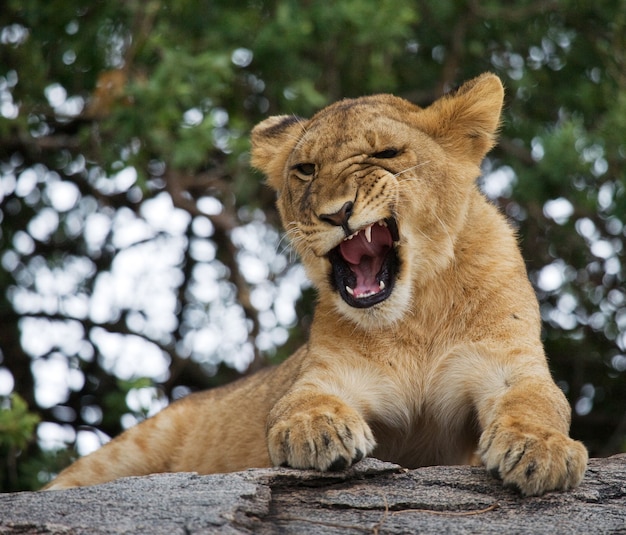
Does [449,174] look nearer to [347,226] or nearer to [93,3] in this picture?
[347,226]

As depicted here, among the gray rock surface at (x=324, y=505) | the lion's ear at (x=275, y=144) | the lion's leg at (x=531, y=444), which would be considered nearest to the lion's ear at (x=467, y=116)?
the lion's ear at (x=275, y=144)

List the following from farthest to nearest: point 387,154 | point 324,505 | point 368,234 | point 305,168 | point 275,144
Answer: point 275,144
point 305,168
point 387,154
point 368,234
point 324,505

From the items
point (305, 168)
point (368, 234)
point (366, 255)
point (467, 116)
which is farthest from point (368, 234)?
point (467, 116)

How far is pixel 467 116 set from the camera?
421 cm

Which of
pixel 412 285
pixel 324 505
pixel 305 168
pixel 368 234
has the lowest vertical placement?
pixel 324 505

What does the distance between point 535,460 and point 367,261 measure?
116 centimetres

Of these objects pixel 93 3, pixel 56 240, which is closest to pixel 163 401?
pixel 56 240

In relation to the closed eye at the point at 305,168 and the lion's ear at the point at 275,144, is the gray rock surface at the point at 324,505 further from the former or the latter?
the lion's ear at the point at 275,144

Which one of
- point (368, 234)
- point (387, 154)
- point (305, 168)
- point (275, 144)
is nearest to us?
point (368, 234)

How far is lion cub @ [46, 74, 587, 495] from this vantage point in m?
3.70

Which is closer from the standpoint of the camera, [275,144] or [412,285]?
[412,285]

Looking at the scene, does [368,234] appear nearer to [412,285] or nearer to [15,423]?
[412,285]

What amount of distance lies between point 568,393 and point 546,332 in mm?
431

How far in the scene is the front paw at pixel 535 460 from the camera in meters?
3.01
